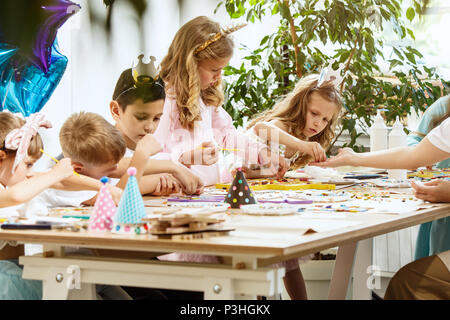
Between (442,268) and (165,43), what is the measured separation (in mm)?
1922

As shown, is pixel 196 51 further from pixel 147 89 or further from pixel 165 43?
pixel 165 43

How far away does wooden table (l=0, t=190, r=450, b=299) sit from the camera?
1104mm

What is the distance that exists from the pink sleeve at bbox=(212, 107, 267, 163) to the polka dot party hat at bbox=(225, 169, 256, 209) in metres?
1.15

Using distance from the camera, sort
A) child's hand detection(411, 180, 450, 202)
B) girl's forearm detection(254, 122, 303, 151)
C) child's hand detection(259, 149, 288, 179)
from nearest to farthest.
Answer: child's hand detection(411, 180, 450, 202) → child's hand detection(259, 149, 288, 179) → girl's forearm detection(254, 122, 303, 151)

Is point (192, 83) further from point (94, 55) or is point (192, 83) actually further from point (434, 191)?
point (434, 191)

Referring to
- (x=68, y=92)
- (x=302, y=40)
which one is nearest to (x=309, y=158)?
(x=302, y=40)

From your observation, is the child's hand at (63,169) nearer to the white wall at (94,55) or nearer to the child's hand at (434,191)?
the white wall at (94,55)

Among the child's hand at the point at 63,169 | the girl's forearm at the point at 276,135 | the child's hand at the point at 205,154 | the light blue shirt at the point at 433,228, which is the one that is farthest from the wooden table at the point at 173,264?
the girl's forearm at the point at 276,135

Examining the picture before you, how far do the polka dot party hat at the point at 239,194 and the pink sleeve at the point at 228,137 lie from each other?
3.78 feet

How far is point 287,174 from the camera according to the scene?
2.87 m

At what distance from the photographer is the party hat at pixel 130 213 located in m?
1.26

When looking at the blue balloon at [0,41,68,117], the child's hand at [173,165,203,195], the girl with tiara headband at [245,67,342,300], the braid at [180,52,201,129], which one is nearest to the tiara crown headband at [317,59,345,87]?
the girl with tiara headband at [245,67,342,300]

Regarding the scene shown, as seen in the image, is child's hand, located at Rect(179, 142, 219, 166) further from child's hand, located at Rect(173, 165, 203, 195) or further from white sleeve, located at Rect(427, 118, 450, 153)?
white sleeve, located at Rect(427, 118, 450, 153)

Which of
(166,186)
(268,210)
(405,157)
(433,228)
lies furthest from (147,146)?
(433,228)
